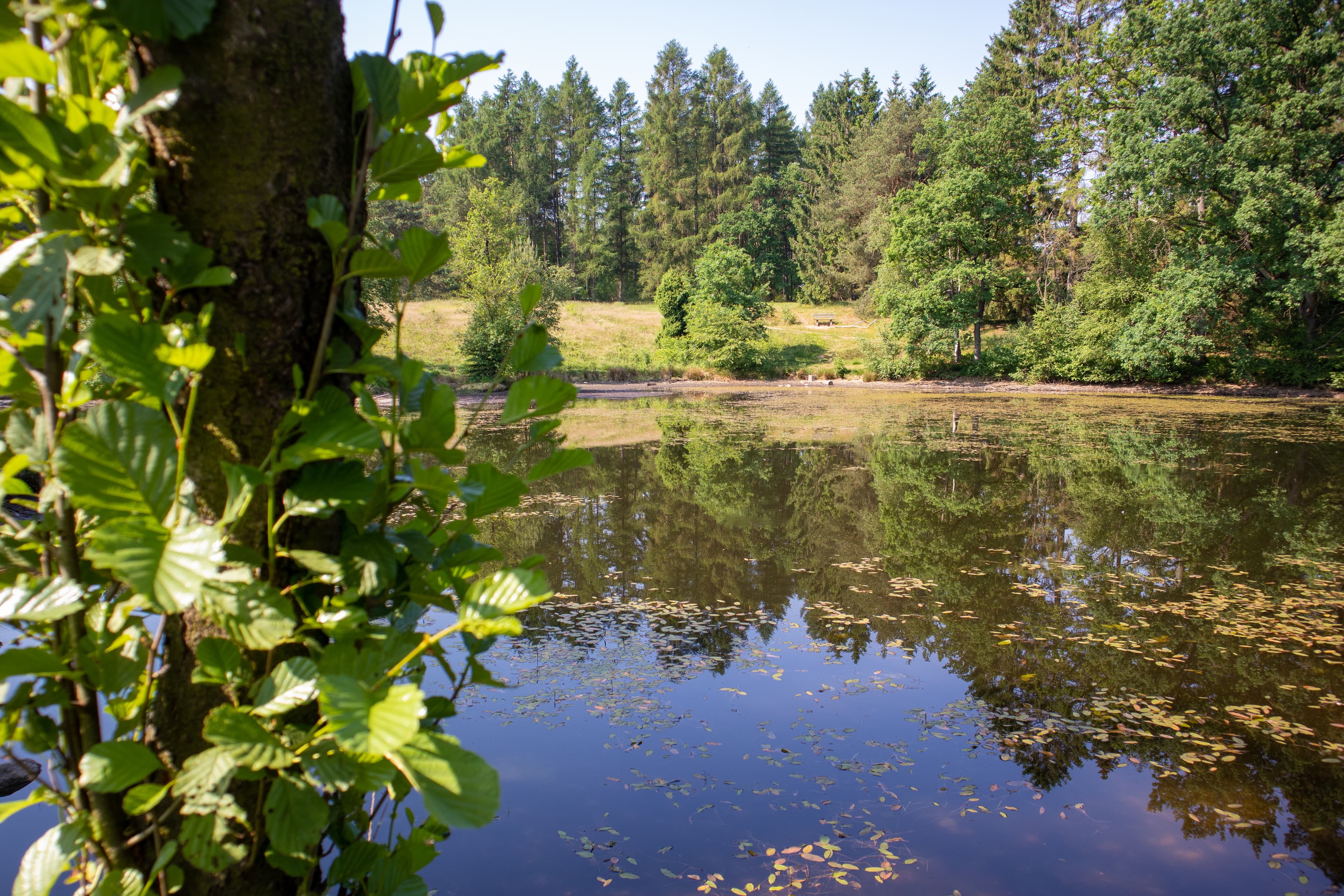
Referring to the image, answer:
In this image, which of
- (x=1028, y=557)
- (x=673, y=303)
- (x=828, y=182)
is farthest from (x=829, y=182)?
(x=1028, y=557)

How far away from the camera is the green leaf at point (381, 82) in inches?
35.2

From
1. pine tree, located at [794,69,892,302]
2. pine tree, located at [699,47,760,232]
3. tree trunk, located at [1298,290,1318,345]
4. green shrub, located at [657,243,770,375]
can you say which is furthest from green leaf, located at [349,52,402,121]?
pine tree, located at [699,47,760,232]

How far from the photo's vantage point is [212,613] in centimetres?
78

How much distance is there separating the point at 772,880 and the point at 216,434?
262cm

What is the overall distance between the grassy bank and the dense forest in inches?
87.6

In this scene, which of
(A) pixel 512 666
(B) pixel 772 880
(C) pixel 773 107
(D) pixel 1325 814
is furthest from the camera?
(C) pixel 773 107

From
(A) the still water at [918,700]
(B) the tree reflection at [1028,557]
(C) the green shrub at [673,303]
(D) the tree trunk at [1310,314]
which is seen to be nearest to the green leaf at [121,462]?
(A) the still water at [918,700]

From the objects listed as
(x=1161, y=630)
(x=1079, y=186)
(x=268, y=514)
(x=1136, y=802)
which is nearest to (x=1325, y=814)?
(x=1136, y=802)

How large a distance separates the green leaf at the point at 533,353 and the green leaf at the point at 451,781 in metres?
0.51

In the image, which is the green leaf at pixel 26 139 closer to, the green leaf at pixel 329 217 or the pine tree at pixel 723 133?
the green leaf at pixel 329 217

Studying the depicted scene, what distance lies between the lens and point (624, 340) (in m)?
39.1

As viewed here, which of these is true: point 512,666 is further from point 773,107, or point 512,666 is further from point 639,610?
point 773,107

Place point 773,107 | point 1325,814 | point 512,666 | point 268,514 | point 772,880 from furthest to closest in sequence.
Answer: point 773,107
point 512,666
point 1325,814
point 772,880
point 268,514

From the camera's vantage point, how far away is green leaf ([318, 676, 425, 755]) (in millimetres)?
654
